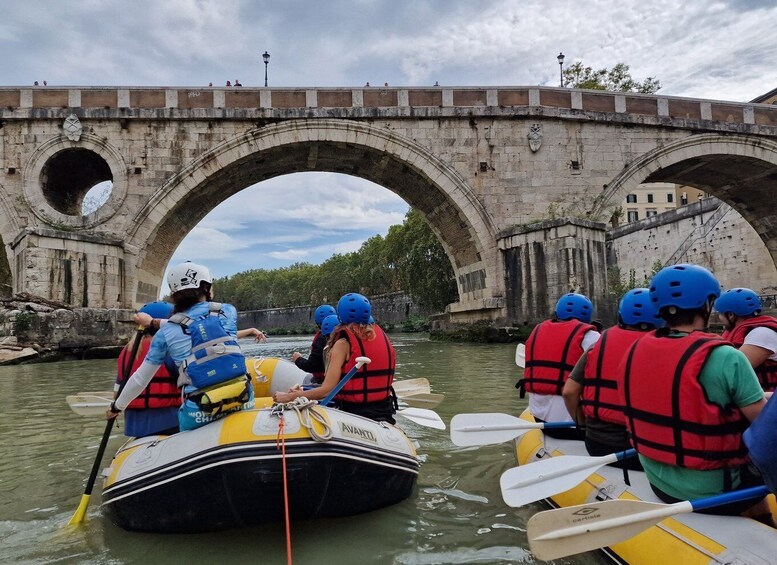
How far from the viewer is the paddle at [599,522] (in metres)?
2.09

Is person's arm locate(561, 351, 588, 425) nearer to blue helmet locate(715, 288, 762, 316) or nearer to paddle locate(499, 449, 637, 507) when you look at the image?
paddle locate(499, 449, 637, 507)

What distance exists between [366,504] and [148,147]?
1378 centimetres

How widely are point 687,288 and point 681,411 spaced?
1.62ft

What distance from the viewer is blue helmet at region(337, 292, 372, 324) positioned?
12.2 feet

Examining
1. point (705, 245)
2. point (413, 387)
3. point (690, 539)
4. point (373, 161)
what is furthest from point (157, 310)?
A: point (705, 245)

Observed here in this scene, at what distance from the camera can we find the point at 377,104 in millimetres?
15203

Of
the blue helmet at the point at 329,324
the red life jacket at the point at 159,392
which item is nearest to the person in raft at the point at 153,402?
the red life jacket at the point at 159,392

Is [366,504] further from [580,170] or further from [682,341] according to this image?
[580,170]

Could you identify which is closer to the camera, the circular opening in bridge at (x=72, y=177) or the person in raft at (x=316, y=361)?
the person in raft at (x=316, y=361)

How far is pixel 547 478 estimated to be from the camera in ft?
9.11

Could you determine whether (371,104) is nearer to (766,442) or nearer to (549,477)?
(549,477)

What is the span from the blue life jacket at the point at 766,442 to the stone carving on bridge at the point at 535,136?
15.0 metres

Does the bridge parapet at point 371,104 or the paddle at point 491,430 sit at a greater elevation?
the bridge parapet at point 371,104

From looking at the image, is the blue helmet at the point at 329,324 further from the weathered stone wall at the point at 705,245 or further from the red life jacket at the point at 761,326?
the weathered stone wall at the point at 705,245
